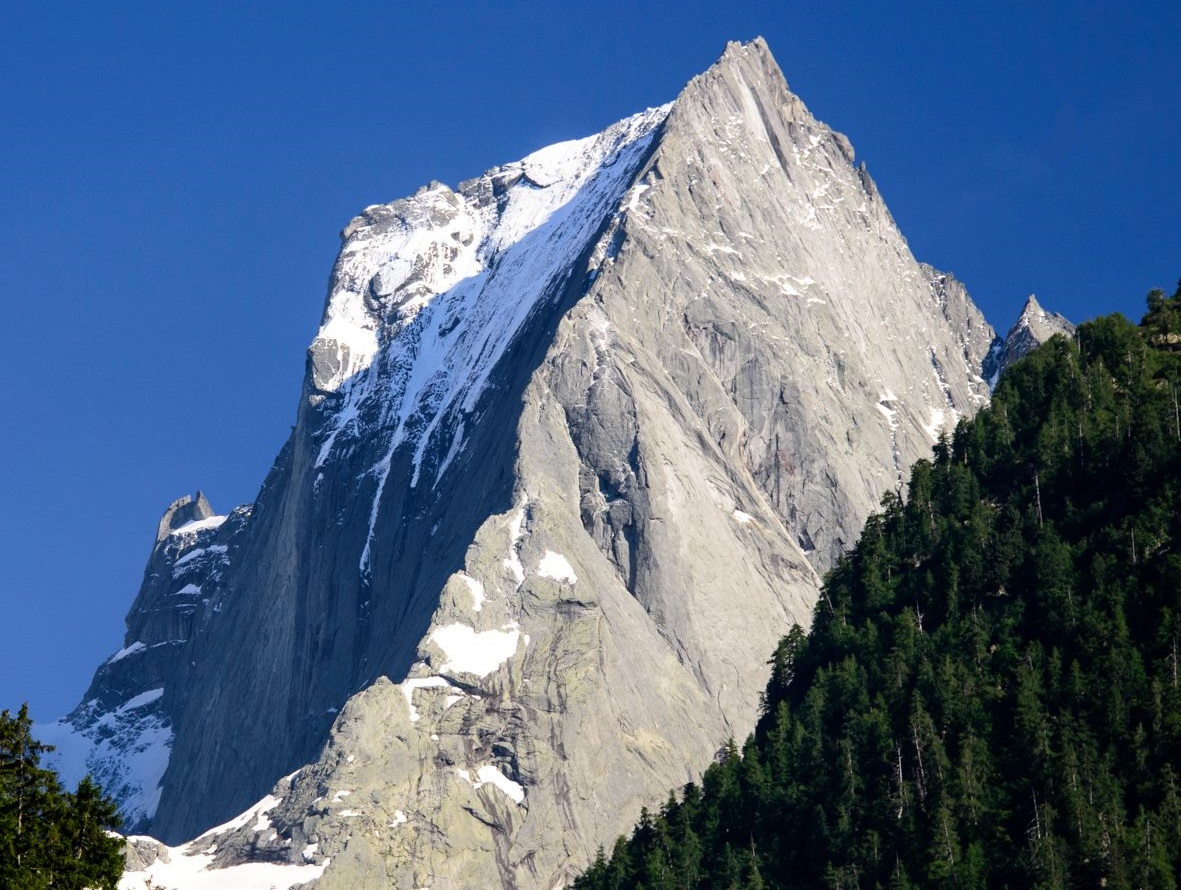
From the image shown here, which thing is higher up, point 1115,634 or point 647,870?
point 1115,634

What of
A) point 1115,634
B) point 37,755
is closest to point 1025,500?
point 1115,634

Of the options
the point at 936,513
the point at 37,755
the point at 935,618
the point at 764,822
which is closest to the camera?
the point at 37,755

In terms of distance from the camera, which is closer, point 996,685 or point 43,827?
point 43,827

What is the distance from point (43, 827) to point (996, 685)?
247 feet

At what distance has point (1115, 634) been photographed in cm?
13812

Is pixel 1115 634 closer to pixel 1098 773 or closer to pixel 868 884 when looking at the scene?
pixel 1098 773

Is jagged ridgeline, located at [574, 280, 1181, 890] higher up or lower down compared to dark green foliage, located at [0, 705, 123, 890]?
higher up

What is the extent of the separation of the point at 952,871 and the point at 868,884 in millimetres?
6505

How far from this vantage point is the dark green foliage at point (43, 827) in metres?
77.1

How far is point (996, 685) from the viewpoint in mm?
139500

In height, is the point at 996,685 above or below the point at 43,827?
above

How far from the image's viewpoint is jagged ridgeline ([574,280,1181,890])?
12669 cm

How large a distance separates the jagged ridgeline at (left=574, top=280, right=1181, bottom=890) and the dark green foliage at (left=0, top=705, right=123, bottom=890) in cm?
5823

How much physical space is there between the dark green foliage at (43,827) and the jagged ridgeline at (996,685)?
5823cm
